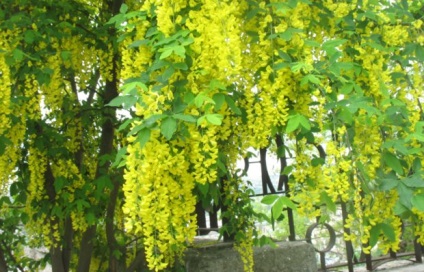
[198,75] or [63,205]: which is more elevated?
[198,75]

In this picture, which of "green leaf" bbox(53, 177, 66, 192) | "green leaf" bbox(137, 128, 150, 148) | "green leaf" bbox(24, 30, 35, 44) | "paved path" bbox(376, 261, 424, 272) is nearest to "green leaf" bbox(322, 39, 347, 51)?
"green leaf" bbox(137, 128, 150, 148)

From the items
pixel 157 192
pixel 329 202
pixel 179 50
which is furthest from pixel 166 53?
pixel 329 202

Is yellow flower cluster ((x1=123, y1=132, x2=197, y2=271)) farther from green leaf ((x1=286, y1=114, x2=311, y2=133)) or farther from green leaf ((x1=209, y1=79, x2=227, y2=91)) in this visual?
green leaf ((x1=286, y1=114, x2=311, y2=133))

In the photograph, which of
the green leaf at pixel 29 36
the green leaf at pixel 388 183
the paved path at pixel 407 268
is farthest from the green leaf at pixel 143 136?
the paved path at pixel 407 268

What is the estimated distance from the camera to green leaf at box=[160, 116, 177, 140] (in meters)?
1.79

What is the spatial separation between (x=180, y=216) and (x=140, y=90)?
1.78 ft

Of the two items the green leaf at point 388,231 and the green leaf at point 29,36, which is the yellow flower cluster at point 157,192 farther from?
the green leaf at point 29,36

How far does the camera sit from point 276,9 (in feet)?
7.44

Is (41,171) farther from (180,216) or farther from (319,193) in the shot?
(319,193)

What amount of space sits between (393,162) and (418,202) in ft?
1.01

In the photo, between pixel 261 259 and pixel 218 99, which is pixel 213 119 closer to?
pixel 218 99

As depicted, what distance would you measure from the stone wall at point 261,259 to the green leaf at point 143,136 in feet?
5.60

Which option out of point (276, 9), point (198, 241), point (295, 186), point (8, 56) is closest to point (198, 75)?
point (276, 9)

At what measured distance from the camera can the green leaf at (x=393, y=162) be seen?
7.18 feet
